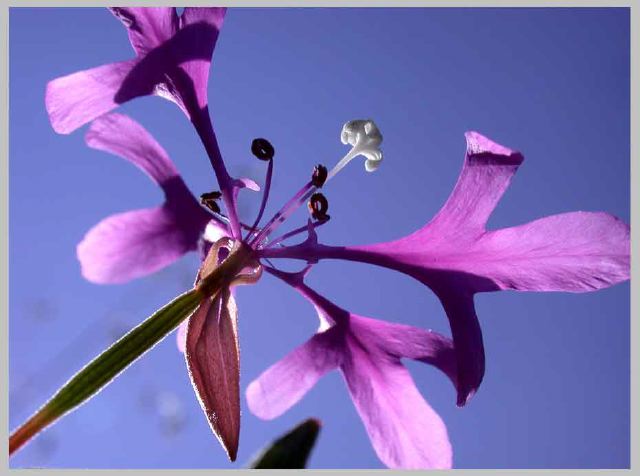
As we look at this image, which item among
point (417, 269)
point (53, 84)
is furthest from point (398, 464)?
point (53, 84)

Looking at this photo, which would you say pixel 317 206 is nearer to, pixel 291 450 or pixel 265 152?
pixel 265 152

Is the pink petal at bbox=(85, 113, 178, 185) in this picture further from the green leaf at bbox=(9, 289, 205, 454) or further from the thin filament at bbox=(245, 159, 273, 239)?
the green leaf at bbox=(9, 289, 205, 454)

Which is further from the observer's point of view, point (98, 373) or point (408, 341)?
point (408, 341)

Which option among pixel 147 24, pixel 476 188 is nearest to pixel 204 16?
pixel 147 24

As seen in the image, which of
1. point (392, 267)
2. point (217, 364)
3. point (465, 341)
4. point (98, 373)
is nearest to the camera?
point (98, 373)

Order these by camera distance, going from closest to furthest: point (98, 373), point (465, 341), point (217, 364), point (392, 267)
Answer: point (98, 373), point (217, 364), point (465, 341), point (392, 267)

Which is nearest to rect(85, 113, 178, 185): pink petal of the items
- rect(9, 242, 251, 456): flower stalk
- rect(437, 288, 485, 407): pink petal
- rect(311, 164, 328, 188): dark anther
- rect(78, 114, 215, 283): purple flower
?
rect(78, 114, 215, 283): purple flower

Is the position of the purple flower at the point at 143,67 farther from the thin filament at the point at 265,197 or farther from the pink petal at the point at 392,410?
the pink petal at the point at 392,410

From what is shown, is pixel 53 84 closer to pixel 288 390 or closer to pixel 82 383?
pixel 82 383
